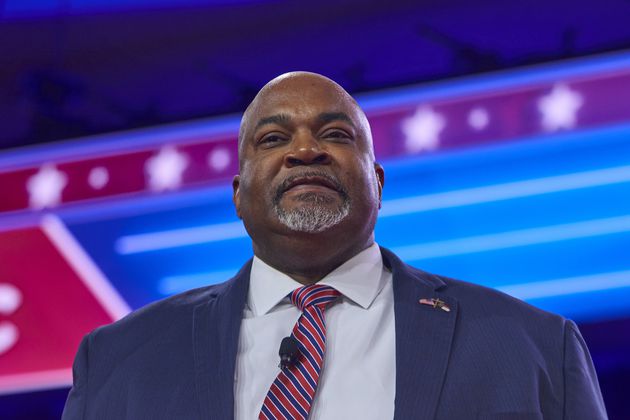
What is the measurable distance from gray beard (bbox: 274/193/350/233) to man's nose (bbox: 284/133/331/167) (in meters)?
0.09

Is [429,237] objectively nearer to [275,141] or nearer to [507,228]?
[507,228]

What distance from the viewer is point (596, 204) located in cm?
279

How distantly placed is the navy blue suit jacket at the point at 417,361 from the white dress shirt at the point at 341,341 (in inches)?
1.4

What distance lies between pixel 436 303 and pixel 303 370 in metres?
0.32

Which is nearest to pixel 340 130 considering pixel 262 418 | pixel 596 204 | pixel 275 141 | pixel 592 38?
pixel 275 141

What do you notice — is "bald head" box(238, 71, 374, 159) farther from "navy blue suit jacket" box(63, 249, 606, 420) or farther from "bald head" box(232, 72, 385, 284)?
"navy blue suit jacket" box(63, 249, 606, 420)

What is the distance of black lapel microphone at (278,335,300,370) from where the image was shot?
1751mm

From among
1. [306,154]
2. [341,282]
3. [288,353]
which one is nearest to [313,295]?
[341,282]

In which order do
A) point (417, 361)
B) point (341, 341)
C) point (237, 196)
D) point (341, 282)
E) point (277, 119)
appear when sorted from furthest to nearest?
point (237, 196)
point (277, 119)
point (341, 282)
point (341, 341)
point (417, 361)

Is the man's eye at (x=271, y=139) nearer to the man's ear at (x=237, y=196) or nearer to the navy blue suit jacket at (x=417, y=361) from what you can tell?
the man's ear at (x=237, y=196)

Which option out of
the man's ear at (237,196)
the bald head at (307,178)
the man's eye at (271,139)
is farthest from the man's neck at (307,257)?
the man's eye at (271,139)

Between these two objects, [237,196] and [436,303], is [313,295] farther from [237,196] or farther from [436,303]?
[237,196]

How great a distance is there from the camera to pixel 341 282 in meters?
1.97

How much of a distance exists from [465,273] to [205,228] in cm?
90
